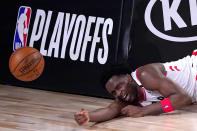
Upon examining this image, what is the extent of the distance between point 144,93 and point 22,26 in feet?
7.60

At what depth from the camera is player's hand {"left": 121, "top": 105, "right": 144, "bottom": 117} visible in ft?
13.3

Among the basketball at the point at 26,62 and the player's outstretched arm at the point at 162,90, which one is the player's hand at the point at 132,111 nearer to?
the player's outstretched arm at the point at 162,90

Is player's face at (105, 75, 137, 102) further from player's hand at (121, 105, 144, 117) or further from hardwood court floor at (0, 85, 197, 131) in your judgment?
hardwood court floor at (0, 85, 197, 131)

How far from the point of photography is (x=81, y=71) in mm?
5445

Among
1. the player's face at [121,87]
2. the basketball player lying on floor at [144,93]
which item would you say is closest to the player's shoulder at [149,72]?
the basketball player lying on floor at [144,93]

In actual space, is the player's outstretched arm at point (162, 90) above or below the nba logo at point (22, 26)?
below

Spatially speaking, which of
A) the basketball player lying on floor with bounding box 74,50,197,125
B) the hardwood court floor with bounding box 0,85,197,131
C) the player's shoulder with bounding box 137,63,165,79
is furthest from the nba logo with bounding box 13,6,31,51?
the player's shoulder with bounding box 137,63,165,79

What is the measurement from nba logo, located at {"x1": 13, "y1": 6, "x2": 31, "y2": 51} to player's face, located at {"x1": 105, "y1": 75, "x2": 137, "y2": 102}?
82.3 inches

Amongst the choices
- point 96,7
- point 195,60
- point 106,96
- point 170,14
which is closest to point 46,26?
point 96,7

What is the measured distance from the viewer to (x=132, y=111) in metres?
4.07

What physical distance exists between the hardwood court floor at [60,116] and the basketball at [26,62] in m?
0.28

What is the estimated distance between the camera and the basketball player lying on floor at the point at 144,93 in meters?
4.01

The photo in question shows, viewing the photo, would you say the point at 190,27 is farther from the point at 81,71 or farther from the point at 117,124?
the point at 117,124

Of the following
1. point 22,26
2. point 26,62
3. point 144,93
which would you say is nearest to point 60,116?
point 144,93
